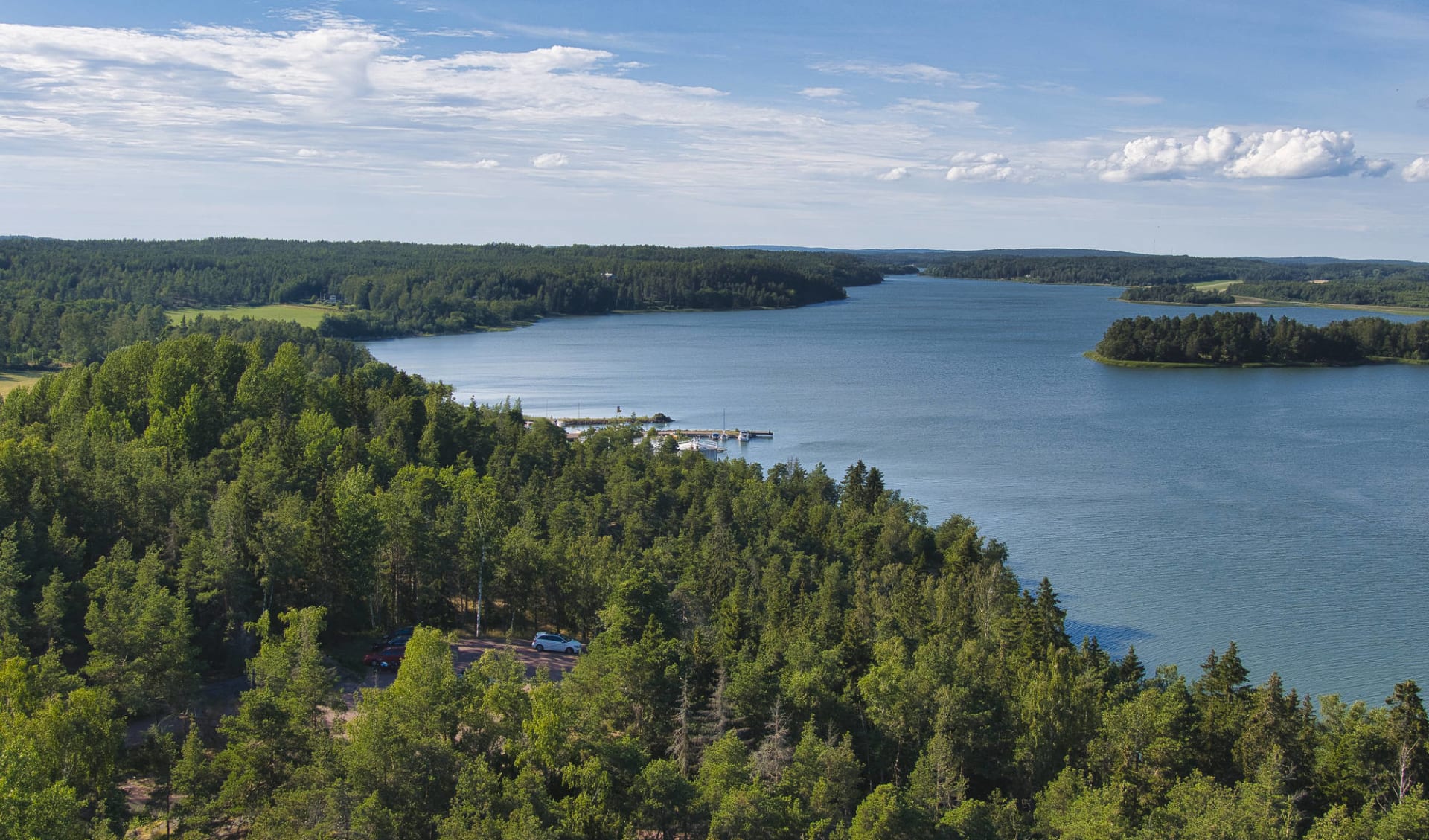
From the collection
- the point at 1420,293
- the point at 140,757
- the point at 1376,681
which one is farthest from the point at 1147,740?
the point at 1420,293

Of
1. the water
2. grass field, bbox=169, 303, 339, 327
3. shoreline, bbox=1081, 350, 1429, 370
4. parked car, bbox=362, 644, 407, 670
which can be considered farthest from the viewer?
grass field, bbox=169, 303, 339, 327

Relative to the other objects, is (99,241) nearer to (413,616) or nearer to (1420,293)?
(413,616)

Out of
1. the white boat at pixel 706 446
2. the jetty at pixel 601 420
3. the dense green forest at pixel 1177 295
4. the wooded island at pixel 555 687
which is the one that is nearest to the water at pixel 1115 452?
the white boat at pixel 706 446

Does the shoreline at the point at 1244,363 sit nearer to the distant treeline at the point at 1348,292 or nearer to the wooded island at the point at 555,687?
the wooded island at the point at 555,687

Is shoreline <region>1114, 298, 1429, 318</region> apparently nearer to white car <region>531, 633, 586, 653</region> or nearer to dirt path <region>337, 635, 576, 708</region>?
white car <region>531, 633, 586, 653</region>

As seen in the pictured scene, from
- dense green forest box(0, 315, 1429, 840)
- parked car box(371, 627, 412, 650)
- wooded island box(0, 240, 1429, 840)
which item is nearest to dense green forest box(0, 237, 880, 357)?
wooded island box(0, 240, 1429, 840)

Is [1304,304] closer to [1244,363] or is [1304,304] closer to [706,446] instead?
[1244,363]
